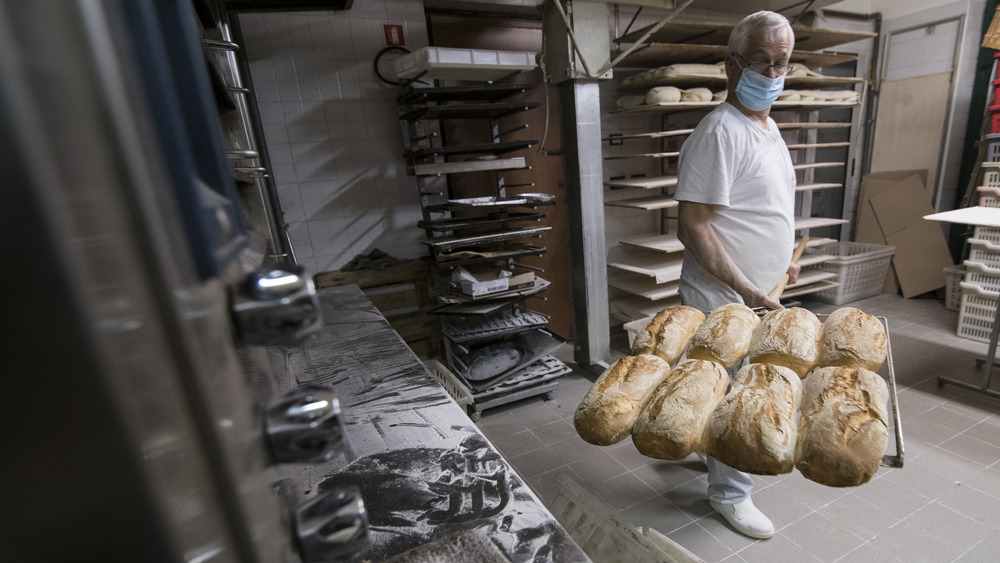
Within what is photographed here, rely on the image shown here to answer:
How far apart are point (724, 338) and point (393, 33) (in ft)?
9.81

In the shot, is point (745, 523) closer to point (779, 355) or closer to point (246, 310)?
point (779, 355)

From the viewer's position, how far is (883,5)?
4.62 meters

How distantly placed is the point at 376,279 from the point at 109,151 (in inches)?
120

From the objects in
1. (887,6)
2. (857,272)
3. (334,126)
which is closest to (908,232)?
(857,272)

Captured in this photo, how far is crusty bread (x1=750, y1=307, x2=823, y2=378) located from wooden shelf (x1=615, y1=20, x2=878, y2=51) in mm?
2438

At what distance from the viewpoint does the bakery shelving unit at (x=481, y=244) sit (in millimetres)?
2623

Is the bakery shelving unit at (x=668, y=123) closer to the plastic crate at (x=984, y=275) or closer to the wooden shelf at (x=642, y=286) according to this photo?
the wooden shelf at (x=642, y=286)

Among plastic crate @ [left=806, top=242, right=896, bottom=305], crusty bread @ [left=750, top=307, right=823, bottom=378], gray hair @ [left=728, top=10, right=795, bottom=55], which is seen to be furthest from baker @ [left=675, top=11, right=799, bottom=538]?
plastic crate @ [left=806, top=242, right=896, bottom=305]

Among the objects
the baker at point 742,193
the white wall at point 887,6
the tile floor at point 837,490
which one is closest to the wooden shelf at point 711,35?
the white wall at point 887,6

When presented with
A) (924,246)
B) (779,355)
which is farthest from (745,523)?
(924,246)

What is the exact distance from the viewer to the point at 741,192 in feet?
5.78

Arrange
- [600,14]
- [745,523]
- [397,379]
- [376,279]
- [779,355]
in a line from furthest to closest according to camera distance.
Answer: [376,279] → [600,14] → [745,523] → [397,379] → [779,355]

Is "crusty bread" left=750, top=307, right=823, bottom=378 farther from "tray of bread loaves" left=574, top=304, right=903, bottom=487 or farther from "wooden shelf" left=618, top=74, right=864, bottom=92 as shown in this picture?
"wooden shelf" left=618, top=74, right=864, bottom=92

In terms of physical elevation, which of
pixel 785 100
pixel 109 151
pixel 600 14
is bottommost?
pixel 109 151
